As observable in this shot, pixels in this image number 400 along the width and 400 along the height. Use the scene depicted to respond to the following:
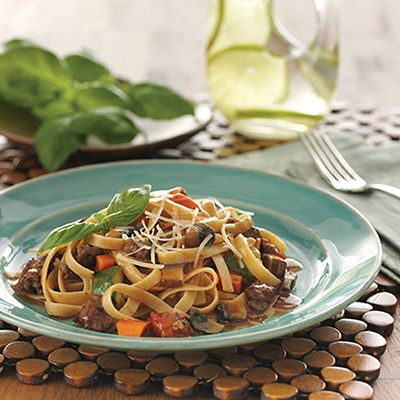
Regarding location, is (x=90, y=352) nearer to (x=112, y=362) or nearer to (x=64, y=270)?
(x=112, y=362)

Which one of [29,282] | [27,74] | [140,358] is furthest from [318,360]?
[27,74]

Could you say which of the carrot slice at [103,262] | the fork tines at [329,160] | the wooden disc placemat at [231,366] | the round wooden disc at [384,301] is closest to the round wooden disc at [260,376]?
the wooden disc placemat at [231,366]

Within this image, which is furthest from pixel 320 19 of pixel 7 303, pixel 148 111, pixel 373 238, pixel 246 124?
pixel 7 303

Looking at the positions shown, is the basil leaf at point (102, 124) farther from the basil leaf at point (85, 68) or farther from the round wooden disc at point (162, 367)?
the round wooden disc at point (162, 367)

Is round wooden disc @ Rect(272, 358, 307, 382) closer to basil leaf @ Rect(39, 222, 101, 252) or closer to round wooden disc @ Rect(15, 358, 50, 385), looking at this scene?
round wooden disc @ Rect(15, 358, 50, 385)

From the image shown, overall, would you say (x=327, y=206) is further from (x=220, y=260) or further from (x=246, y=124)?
(x=246, y=124)

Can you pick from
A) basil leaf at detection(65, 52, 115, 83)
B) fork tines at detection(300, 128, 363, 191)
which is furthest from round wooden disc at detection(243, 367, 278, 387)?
basil leaf at detection(65, 52, 115, 83)
